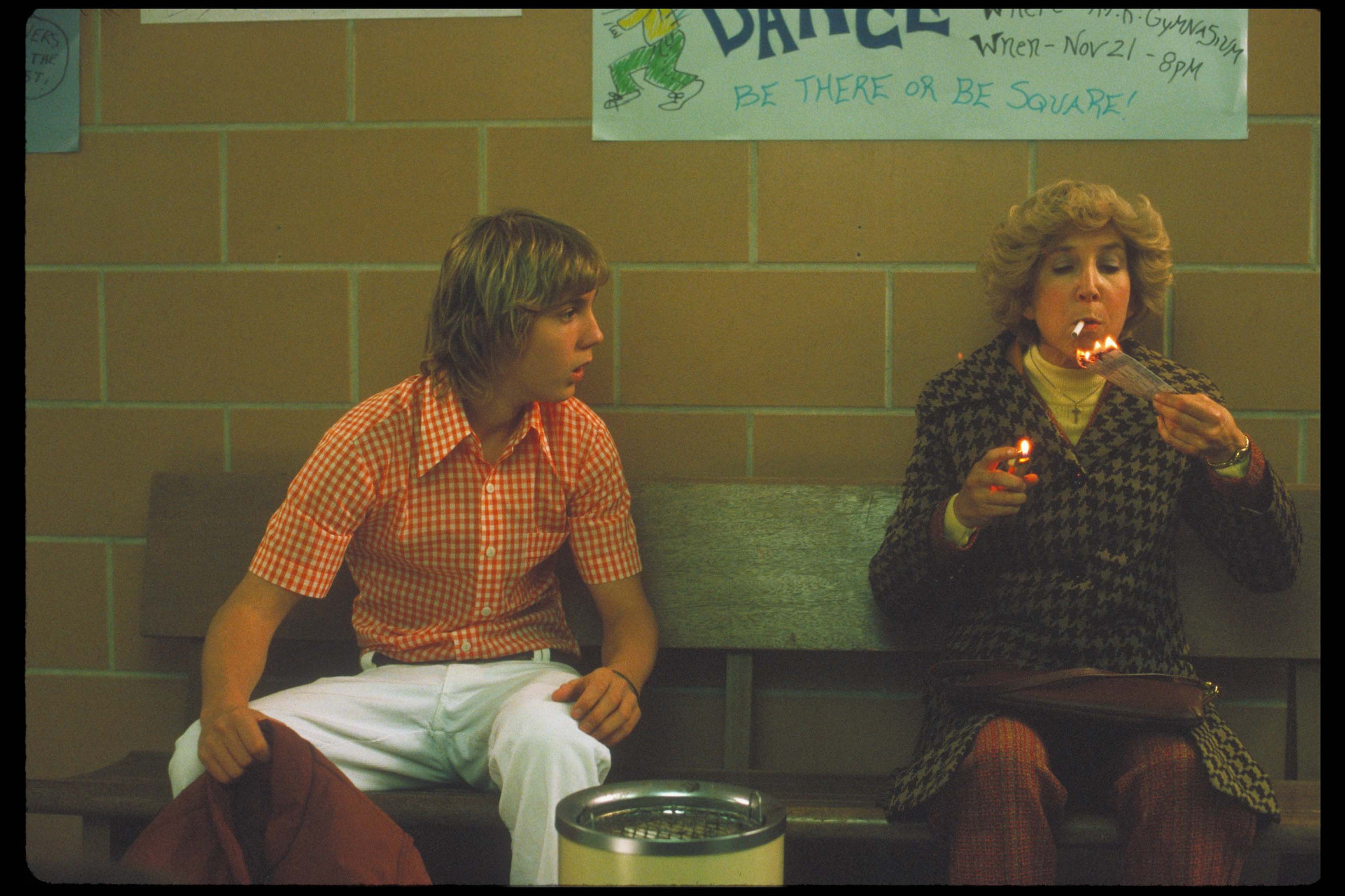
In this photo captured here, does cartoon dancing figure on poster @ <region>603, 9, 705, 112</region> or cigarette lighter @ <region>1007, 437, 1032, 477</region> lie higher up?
cartoon dancing figure on poster @ <region>603, 9, 705, 112</region>

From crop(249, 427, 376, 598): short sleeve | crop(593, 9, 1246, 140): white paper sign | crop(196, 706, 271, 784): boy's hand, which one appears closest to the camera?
crop(196, 706, 271, 784): boy's hand

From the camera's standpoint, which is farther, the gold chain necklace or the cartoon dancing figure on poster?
the cartoon dancing figure on poster

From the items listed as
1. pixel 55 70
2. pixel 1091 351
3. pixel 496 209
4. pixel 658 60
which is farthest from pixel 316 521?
pixel 1091 351

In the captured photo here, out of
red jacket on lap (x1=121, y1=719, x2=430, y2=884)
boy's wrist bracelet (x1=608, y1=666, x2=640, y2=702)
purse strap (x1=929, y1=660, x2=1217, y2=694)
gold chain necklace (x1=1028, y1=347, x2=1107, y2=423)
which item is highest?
gold chain necklace (x1=1028, y1=347, x2=1107, y2=423)

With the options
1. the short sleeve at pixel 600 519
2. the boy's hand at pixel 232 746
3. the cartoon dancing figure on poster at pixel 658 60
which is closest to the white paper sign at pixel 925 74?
the cartoon dancing figure on poster at pixel 658 60

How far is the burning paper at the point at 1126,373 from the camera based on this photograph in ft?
5.50

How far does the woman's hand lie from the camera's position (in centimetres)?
166

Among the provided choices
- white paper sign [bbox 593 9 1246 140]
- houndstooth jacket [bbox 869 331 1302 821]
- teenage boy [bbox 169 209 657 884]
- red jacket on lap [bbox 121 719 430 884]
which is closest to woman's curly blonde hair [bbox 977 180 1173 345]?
houndstooth jacket [bbox 869 331 1302 821]

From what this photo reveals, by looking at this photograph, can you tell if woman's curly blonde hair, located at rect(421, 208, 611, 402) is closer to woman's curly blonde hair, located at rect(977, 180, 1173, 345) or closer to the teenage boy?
the teenage boy

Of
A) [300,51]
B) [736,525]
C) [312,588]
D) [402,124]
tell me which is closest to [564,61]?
[402,124]

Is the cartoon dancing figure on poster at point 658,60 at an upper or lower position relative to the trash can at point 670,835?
upper

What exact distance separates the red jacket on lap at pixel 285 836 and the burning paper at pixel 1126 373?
127cm

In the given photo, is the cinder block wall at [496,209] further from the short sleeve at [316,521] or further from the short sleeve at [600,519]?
the short sleeve at [316,521]

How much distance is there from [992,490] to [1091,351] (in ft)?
1.14
